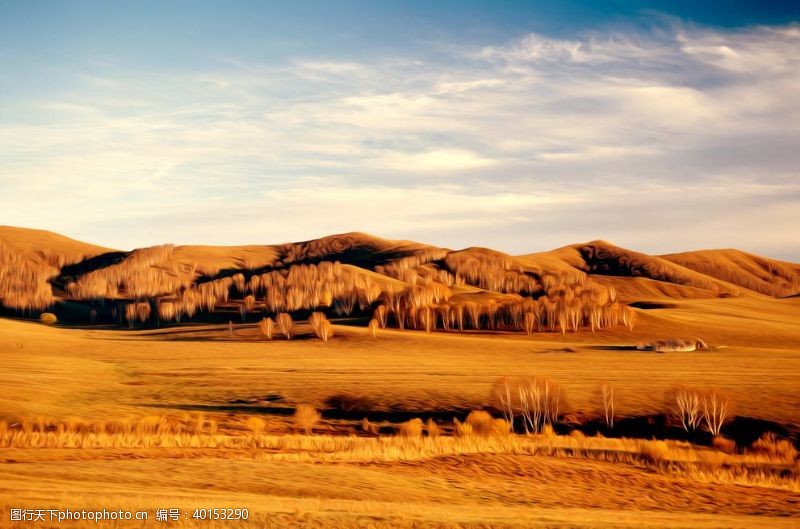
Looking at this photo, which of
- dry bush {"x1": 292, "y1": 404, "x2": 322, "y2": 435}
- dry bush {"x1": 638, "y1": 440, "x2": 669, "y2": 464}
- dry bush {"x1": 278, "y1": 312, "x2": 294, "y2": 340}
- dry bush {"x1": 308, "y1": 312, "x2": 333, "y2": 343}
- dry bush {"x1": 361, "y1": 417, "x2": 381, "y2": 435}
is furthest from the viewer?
dry bush {"x1": 278, "y1": 312, "x2": 294, "y2": 340}

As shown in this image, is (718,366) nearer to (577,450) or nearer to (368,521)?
(577,450)

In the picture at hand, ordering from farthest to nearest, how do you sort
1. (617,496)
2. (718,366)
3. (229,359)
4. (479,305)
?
1. (479,305)
2. (229,359)
3. (718,366)
4. (617,496)

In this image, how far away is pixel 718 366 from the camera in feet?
245

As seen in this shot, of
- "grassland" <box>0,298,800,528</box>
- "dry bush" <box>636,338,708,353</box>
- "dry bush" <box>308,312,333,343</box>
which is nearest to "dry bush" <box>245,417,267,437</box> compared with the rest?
"grassland" <box>0,298,800,528</box>

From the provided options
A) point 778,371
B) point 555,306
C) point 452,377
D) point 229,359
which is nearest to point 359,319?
point 555,306

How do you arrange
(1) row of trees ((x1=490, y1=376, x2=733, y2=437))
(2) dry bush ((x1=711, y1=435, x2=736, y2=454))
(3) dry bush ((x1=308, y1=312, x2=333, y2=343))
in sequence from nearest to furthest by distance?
(2) dry bush ((x1=711, y1=435, x2=736, y2=454)), (1) row of trees ((x1=490, y1=376, x2=733, y2=437)), (3) dry bush ((x1=308, y1=312, x2=333, y2=343))

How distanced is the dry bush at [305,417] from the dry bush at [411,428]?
20.2 ft

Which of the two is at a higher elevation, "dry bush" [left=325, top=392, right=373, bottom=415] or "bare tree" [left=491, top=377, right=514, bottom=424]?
"bare tree" [left=491, top=377, right=514, bottom=424]

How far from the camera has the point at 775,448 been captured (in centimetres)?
4131

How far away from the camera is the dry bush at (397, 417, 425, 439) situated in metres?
45.5

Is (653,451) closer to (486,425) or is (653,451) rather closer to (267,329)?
(486,425)

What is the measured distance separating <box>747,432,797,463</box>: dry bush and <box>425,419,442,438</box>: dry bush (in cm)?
1897

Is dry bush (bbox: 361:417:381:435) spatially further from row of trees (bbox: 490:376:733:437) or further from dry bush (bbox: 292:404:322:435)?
row of trees (bbox: 490:376:733:437)

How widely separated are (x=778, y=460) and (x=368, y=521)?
93.2 feet
